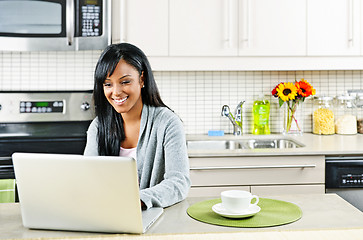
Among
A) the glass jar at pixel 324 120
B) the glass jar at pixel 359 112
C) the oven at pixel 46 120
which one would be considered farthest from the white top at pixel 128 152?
the glass jar at pixel 359 112

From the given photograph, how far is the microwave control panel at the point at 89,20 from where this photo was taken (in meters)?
2.54

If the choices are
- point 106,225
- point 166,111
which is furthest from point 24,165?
point 166,111

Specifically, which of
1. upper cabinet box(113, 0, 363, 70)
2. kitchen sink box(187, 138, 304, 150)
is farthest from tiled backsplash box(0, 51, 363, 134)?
upper cabinet box(113, 0, 363, 70)

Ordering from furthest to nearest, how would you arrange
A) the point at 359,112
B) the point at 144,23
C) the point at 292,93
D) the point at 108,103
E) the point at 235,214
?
the point at 359,112 < the point at 292,93 < the point at 144,23 < the point at 108,103 < the point at 235,214

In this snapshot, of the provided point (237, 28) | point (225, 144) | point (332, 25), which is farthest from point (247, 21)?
point (225, 144)

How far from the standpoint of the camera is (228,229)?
115cm

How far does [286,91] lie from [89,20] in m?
1.38

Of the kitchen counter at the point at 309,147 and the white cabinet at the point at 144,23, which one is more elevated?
the white cabinet at the point at 144,23

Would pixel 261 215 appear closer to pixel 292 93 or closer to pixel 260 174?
pixel 260 174

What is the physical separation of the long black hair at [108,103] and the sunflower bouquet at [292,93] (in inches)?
54.5

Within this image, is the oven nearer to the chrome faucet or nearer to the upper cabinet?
the upper cabinet

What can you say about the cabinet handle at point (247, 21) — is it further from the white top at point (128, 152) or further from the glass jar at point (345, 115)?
the white top at point (128, 152)

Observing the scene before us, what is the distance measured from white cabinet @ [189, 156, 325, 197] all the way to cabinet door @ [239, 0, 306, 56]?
0.73 m

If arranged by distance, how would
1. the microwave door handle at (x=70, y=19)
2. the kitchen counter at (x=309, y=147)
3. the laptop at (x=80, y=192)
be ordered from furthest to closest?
the microwave door handle at (x=70, y=19), the kitchen counter at (x=309, y=147), the laptop at (x=80, y=192)
